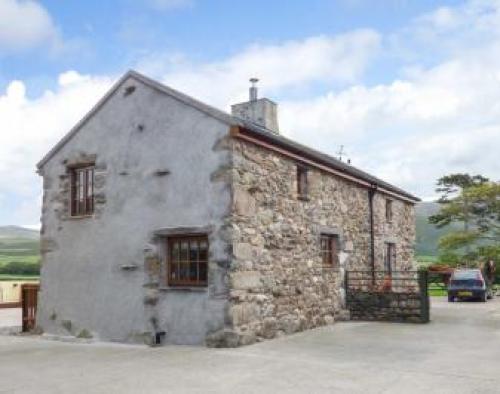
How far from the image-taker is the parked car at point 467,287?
2334 cm

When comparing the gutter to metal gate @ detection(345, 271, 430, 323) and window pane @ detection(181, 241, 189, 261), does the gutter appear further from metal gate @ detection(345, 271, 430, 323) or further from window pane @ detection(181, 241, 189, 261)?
metal gate @ detection(345, 271, 430, 323)

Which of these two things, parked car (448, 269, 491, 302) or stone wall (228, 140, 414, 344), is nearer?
stone wall (228, 140, 414, 344)

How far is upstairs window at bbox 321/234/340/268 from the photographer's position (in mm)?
14909

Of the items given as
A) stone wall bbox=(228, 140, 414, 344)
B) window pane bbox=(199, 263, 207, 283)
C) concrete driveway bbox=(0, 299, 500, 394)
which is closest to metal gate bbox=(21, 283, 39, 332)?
concrete driveway bbox=(0, 299, 500, 394)

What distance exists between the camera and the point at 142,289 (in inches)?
477

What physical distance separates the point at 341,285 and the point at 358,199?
2839 mm

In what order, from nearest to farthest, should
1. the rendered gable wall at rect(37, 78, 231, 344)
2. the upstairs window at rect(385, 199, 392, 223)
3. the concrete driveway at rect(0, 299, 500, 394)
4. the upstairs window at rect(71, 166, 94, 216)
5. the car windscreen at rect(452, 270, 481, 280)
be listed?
the concrete driveway at rect(0, 299, 500, 394) → the rendered gable wall at rect(37, 78, 231, 344) → the upstairs window at rect(71, 166, 94, 216) → the upstairs window at rect(385, 199, 392, 223) → the car windscreen at rect(452, 270, 481, 280)

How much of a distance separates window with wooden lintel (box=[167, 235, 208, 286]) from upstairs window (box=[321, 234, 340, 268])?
432 centimetres

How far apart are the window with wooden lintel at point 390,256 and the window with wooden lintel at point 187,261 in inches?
368

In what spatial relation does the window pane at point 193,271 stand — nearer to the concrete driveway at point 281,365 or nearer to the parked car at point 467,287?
the concrete driveway at point 281,365

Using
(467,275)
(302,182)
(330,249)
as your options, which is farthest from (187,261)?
(467,275)

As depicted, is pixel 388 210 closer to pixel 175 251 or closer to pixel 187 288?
pixel 175 251

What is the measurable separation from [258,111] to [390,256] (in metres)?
6.92

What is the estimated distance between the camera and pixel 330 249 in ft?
50.2
